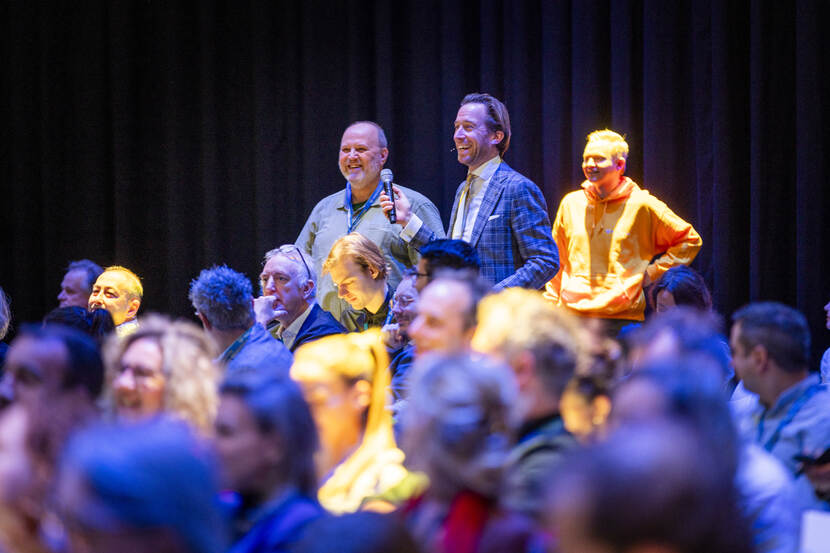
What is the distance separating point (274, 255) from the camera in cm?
394

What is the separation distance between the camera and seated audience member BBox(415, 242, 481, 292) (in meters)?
3.05

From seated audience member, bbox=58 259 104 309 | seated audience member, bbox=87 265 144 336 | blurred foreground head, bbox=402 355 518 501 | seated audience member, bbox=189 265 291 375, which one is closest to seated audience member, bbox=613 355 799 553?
blurred foreground head, bbox=402 355 518 501

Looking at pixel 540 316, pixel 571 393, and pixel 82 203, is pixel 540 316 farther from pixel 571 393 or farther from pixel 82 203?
pixel 82 203

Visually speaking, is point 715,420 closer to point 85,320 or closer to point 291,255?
point 291,255

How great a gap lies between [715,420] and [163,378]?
4.68 ft

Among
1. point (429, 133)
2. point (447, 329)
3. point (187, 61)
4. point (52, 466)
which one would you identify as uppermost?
point (187, 61)

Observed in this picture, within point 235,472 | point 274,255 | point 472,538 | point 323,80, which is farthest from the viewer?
point 323,80

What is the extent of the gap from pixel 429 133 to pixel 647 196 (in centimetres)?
163

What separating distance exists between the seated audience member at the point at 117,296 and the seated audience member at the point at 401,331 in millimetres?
1763

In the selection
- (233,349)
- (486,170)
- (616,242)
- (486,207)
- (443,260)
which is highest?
(486,170)

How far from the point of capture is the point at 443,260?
3.06m

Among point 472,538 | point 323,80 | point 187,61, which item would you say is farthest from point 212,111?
point 472,538

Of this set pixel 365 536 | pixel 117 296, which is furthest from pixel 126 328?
pixel 365 536

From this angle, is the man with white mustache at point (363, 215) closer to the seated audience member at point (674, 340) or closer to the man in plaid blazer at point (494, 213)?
the man in plaid blazer at point (494, 213)
